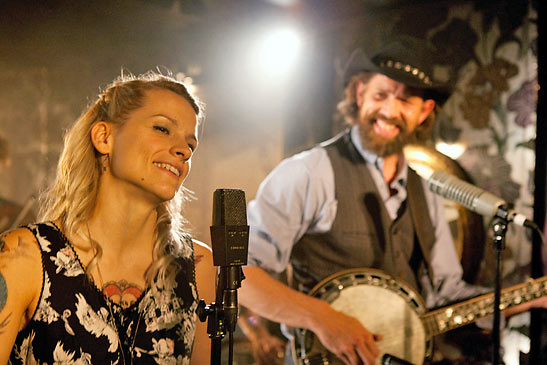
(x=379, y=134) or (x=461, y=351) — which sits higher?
(x=379, y=134)

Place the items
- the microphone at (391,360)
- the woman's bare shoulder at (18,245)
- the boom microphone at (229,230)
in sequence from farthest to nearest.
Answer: the microphone at (391,360), the woman's bare shoulder at (18,245), the boom microphone at (229,230)

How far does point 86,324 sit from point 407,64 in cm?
248

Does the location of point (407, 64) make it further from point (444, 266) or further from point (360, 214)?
point (444, 266)

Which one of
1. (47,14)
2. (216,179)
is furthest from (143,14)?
(216,179)

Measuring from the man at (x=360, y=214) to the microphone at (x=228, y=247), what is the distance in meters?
1.49

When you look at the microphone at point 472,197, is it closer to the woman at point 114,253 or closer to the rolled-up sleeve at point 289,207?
the rolled-up sleeve at point 289,207

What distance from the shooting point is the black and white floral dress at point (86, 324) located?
5.29 ft

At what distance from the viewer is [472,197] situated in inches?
110

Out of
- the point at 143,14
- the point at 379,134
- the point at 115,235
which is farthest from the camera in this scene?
the point at 379,134

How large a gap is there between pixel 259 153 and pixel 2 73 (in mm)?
1456

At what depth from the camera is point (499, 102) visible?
10.7ft

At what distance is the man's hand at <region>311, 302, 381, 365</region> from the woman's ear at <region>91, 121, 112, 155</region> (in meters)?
1.66

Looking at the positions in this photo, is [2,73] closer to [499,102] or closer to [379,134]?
[379,134]

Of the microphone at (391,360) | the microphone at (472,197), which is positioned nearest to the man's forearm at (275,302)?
the microphone at (391,360)
